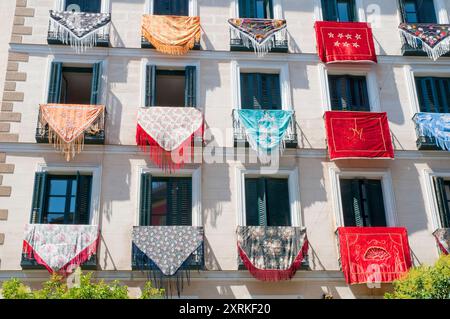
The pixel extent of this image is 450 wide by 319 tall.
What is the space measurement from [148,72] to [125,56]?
103 centimetres

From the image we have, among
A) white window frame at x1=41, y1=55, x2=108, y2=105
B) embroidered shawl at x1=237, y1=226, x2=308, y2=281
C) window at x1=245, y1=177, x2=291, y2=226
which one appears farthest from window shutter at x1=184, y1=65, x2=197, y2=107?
embroidered shawl at x1=237, y1=226, x2=308, y2=281

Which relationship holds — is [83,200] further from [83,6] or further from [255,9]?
[255,9]

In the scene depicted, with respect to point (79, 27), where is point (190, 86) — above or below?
below

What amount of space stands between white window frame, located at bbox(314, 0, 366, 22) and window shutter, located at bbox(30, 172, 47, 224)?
11.1 meters

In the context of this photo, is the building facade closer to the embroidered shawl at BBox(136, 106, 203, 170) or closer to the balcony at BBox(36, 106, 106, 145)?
the balcony at BBox(36, 106, 106, 145)

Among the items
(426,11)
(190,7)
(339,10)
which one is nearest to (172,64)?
(190,7)

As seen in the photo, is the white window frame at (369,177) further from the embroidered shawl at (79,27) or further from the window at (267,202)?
the embroidered shawl at (79,27)

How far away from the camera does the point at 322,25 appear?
2003 centimetres

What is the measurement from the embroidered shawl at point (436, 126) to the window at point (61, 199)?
36.0ft

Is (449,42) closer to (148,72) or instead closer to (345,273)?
(345,273)

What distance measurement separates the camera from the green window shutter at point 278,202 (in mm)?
17422

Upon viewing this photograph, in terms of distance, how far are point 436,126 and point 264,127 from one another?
5768mm

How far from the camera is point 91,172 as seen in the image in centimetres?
1744
